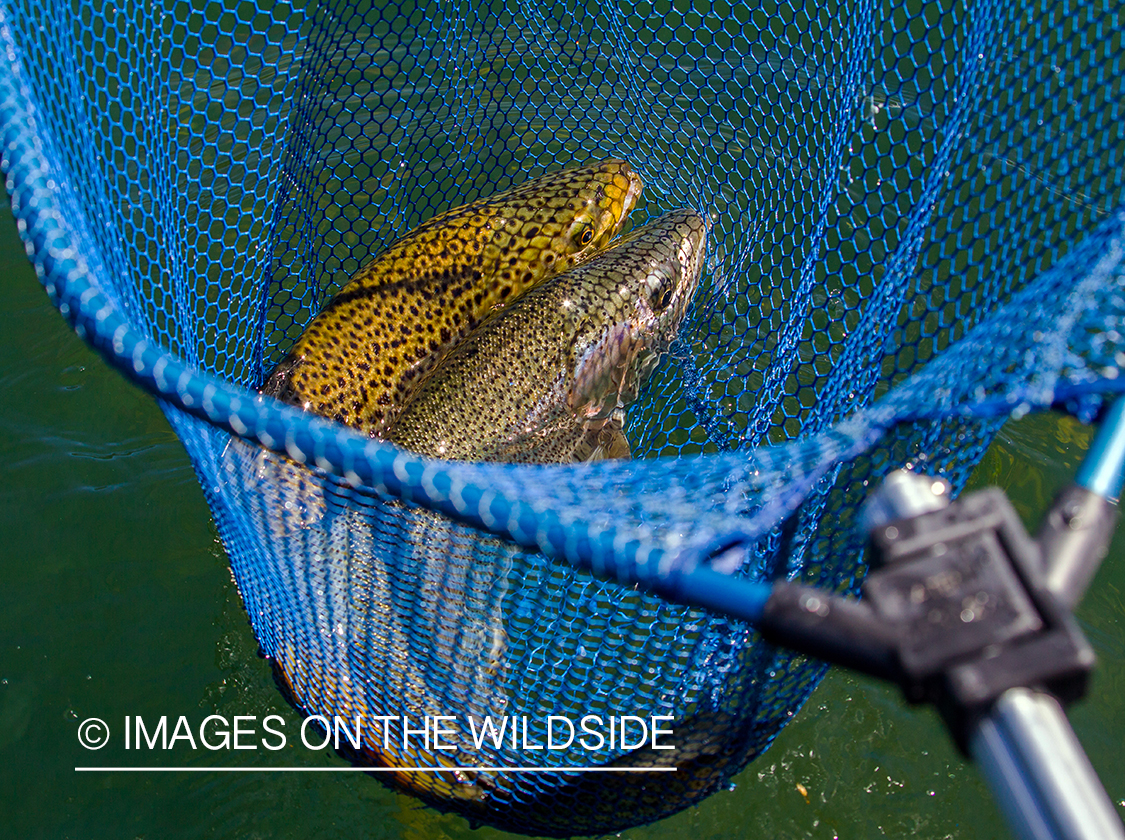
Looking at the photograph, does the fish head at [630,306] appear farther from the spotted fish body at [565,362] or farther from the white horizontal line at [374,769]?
the white horizontal line at [374,769]

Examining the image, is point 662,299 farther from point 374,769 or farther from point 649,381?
point 374,769

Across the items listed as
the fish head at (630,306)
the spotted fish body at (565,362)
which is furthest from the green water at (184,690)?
the fish head at (630,306)

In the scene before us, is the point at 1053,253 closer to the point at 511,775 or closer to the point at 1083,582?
the point at 1083,582

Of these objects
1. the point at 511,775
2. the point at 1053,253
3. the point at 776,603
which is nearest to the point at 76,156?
the point at 511,775

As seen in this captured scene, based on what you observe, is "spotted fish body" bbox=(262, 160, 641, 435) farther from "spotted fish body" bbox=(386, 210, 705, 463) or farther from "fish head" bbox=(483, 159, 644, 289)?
"spotted fish body" bbox=(386, 210, 705, 463)

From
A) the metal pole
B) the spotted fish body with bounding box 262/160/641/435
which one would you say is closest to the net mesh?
the spotted fish body with bounding box 262/160/641/435
